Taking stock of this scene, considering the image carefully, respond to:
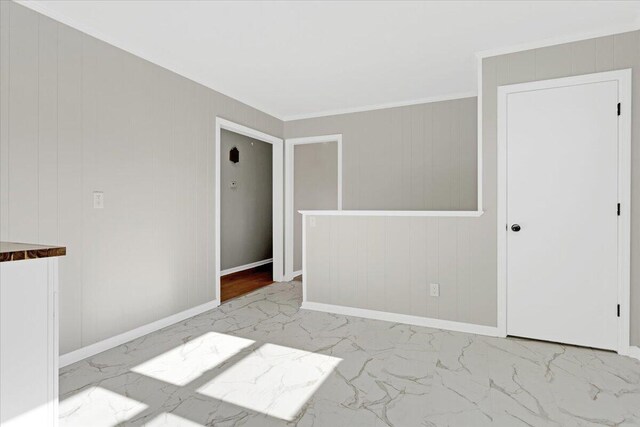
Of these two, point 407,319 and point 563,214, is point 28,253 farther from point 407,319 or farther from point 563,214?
point 563,214

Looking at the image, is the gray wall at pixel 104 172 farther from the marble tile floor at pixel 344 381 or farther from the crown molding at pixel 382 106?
the crown molding at pixel 382 106

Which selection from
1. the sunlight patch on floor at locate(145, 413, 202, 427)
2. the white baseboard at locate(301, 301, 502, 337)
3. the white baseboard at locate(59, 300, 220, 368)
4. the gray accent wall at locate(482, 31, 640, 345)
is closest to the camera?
the sunlight patch on floor at locate(145, 413, 202, 427)

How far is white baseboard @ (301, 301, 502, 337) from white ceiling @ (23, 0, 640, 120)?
2.34 meters

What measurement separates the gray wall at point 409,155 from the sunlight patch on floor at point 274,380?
8.20ft

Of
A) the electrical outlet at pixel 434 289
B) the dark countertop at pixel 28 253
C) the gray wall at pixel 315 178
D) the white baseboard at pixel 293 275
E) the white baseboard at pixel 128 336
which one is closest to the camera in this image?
the dark countertop at pixel 28 253

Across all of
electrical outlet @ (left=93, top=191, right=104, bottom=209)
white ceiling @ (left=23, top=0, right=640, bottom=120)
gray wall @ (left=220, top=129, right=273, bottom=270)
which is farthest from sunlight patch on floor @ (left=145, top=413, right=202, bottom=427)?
gray wall @ (left=220, top=129, right=273, bottom=270)

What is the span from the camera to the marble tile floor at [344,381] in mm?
1843

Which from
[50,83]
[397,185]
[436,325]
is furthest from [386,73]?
[50,83]

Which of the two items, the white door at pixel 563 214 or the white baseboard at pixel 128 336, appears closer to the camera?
the white baseboard at pixel 128 336

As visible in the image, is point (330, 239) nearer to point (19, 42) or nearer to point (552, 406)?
point (552, 406)

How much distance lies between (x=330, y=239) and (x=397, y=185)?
133 cm

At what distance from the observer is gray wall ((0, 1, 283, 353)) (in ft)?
7.22

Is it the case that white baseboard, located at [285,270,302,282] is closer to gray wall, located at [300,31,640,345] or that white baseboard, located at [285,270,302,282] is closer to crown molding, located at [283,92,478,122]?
gray wall, located at [300,31,640,345]

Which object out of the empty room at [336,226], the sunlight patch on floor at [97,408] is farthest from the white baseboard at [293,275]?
the sunlight patch on floor at [97,408]
